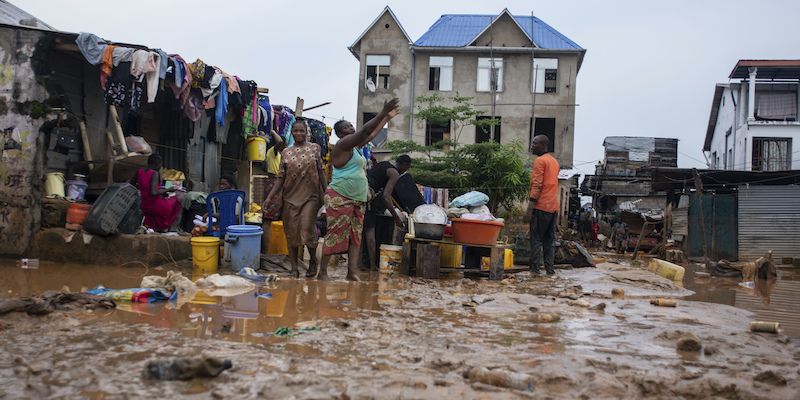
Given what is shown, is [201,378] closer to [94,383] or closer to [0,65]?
[94,383]

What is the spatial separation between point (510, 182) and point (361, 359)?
687 inches

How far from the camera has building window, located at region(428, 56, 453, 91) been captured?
30219 mm

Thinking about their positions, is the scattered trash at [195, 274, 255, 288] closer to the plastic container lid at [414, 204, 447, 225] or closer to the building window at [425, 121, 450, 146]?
the plastic container lid at [414, 204, 447, 225]

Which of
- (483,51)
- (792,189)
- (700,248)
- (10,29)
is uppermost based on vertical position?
(483,51)

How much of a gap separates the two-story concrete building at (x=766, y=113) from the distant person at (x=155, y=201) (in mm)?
25922

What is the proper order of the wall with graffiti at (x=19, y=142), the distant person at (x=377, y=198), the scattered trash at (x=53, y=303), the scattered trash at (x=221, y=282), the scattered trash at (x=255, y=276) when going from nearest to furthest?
the scattered trash at (x=53, y=303)
the scattered trash at (x=221, y=282)
the scattered trash at (x=255, y=276)
the distant person at (x=377, y=198)
the wall with graffiti at (x=19, y=142)

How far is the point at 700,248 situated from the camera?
1650 centimetres

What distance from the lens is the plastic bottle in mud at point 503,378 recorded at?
232 centimetres

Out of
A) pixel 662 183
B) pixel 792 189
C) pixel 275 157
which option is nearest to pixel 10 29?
pixel 275 157

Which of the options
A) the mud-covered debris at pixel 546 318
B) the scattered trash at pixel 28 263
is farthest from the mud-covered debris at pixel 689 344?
the scattered trash at pixel 28 263

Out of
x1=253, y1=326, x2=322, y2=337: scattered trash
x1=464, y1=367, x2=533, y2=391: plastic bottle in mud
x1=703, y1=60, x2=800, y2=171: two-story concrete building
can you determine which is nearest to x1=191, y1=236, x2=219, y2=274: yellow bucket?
x1=253, y1=326, x2=322, y2=337: scattered trash

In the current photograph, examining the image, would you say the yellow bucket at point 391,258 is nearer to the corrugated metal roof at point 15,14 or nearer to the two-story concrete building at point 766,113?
the corrugated metal roof at point 15,14

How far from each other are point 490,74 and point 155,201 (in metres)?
24.4

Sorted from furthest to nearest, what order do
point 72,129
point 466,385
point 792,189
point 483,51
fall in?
point 483,51 → point 792,189 → point 72,129 → point 466,385
